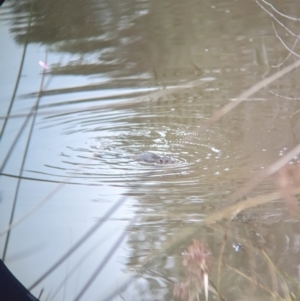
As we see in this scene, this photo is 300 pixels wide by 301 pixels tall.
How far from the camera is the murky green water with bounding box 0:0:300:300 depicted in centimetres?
75

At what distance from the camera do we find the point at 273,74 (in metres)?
0.76

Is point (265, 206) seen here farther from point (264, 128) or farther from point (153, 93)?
point (153, 93)

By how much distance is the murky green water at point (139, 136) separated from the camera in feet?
2.47

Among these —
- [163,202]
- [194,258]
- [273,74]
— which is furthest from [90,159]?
[273,74]

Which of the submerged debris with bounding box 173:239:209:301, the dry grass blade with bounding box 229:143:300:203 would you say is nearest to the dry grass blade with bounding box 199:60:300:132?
the dry grass blade with bounding box 229:143:300:203

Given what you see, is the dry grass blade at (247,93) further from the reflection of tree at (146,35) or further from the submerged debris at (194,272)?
the submerged debris at (194,272)

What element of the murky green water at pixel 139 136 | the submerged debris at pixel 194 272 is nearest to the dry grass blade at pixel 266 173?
the murky green water at pixel 139 136

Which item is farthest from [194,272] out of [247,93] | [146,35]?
[146,35]

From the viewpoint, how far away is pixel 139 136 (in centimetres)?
79

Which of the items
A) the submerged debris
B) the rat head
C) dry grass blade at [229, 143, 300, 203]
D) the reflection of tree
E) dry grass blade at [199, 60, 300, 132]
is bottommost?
the submerged debris

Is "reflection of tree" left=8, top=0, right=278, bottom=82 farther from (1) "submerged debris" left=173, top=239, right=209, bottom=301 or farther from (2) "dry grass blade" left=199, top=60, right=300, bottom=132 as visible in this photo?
(1) "submerged debris" left=173, top=239, right=209, bottom=301

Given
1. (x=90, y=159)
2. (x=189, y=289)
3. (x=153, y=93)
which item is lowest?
(x=189, y=289)

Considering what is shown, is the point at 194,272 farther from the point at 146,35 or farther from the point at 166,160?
the point at 146,35

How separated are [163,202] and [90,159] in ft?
0.65
